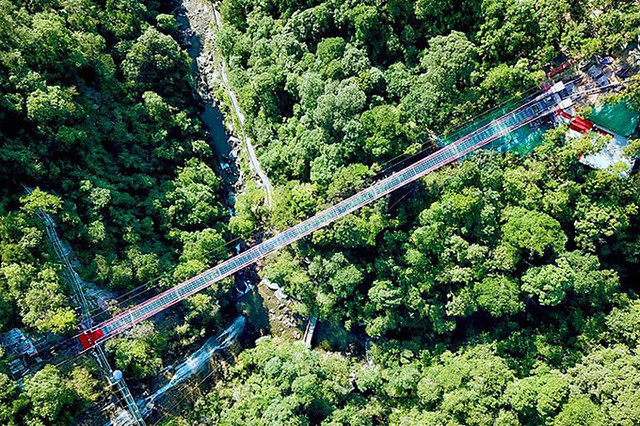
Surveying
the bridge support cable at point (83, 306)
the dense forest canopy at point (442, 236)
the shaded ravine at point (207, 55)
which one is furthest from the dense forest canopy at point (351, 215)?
the shaded ravine at point (207, 55)

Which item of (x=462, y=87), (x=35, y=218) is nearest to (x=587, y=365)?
(x=462, y=87)

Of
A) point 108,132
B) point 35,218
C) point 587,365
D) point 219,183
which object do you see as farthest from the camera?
point 219,183

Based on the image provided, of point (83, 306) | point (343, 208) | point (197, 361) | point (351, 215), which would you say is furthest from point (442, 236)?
point (83, 306)

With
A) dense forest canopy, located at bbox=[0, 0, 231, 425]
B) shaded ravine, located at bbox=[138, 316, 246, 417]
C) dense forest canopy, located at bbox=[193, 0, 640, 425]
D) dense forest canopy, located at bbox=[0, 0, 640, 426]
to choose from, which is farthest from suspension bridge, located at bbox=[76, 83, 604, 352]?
shaded ravine, located at bbox=[138, 316, 246, 417]

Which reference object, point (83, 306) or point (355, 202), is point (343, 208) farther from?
point (83, 306)

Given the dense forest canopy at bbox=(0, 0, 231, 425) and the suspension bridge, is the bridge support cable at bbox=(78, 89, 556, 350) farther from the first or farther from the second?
the dense forest canopy at bbox=(0, 0, 231, 425)

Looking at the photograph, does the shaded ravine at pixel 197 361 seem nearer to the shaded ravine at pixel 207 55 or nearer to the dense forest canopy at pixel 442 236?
the dense forest canopy at pixel 442 236

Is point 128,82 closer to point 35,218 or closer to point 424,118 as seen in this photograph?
point 35,218
